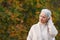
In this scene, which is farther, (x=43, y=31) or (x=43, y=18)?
(x=43, y=31)

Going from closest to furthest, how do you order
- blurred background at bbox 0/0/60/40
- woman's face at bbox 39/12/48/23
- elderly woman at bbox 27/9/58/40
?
1. woman's face at bbox 39/12/48/23
2. elderly woman at bbox 27/9/58/40
3. blurred background at bbox 0/0/60/40

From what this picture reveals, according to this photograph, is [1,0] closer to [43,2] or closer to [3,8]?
[3,8]

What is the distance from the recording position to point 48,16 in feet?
22.0

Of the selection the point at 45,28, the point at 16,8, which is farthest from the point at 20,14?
the point at 45,28

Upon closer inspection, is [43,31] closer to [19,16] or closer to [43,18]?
[43,18]

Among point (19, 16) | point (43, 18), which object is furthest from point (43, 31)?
point (19, 16)

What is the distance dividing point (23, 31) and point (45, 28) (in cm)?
432

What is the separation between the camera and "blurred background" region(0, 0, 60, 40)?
10.8m

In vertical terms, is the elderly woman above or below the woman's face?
below

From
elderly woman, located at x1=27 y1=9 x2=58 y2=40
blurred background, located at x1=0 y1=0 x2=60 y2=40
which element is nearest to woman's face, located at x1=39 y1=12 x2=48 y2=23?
elderly woman, located at x1=27 y1=9 x2=58 y2=40

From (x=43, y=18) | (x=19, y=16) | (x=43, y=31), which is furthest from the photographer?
(x=19, y=16)

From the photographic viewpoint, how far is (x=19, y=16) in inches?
434

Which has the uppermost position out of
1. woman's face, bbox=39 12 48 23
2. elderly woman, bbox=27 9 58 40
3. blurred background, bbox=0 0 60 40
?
blurred background, bbox=0 0 60 40

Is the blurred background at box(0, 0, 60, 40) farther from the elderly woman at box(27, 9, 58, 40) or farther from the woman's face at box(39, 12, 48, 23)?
the woman's face at box(39, 12, 48, 23)
